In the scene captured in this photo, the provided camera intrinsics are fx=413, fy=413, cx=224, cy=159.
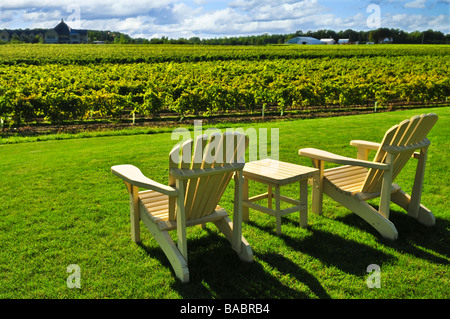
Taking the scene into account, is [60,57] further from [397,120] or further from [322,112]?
[397,120]

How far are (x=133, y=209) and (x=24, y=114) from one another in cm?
1180

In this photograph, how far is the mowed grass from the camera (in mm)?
3000

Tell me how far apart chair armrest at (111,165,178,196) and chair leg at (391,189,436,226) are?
2.62 meters

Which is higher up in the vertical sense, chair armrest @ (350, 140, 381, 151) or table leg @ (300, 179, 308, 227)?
chair armrest @ (350, 140, 381, 151)

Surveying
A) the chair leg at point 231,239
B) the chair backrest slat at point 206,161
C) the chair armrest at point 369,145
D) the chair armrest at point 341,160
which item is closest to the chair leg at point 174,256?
the chair backrest slat at point 206,161

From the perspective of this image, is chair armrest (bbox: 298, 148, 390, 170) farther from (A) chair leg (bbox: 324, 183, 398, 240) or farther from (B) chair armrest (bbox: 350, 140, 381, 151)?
(B) chair armrest (bbox: 350, 140, 381, 151)

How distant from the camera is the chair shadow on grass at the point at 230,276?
116 inches

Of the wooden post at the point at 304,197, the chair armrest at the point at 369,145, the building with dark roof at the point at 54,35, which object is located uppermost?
the building with dark roof at the point at 54,35

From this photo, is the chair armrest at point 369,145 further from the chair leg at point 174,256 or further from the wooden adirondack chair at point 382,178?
the chair leg at point 174,256

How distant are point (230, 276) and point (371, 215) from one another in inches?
59.1

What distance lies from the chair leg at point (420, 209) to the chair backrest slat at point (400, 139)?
47 cm

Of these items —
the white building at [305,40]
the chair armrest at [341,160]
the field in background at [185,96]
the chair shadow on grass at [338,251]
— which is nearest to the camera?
the chair shadow on grass at [338,251]

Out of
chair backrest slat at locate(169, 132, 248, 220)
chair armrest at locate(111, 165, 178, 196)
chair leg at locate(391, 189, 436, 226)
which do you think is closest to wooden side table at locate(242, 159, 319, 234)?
chair backrest slat at locate(169, 132, 248, 220)

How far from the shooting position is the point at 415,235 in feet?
12.8
